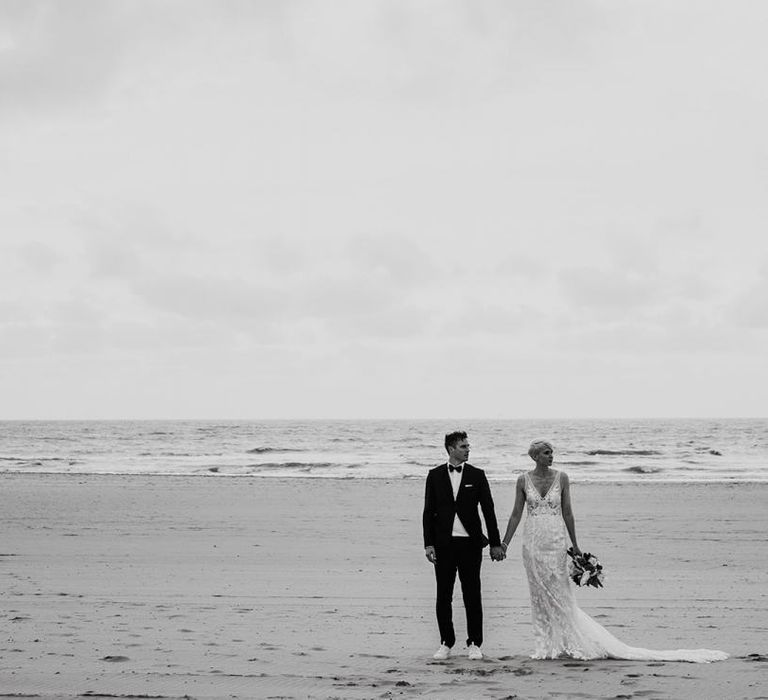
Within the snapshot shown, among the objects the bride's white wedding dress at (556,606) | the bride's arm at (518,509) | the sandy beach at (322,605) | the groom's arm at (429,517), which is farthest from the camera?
the bride's arm at (518,509)

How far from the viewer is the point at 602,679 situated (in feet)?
20.4

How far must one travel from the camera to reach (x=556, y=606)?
7051 mm

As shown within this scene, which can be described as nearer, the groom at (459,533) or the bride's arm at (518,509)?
the groom at (459,533)

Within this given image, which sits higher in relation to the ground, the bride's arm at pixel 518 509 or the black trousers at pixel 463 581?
the bride's arm at pixel 518 509

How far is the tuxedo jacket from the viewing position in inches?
274

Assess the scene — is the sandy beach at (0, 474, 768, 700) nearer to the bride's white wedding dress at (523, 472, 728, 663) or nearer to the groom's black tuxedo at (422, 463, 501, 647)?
the bride's white wedding dress at (523, 472, 728, 663)

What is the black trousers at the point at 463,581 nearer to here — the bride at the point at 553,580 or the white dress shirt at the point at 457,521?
the white dress shirt at the point at 457,521

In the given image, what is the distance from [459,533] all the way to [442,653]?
0.89 m

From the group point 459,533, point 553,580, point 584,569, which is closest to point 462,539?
point 459,533

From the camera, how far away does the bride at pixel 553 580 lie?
6.92 m

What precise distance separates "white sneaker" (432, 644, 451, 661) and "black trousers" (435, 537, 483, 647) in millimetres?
33

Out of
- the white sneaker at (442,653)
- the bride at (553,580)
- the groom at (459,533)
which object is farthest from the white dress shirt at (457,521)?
the white sneaker at (442,653)

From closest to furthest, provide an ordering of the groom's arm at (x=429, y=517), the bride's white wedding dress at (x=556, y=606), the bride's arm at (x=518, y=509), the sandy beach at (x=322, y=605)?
1. the sandy beach at (x=322, y=605)
2. the bride's white wedding dress at (x=556, y=606)
3. the groom's arm at (x=429, y=517)
4. the bride's arm at (x=518, y=509)

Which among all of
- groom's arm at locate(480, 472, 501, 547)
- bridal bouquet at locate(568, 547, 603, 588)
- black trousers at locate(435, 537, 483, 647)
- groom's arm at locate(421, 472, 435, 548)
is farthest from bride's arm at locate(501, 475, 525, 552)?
groom's arm at locate(421, 472, 435, 548)
